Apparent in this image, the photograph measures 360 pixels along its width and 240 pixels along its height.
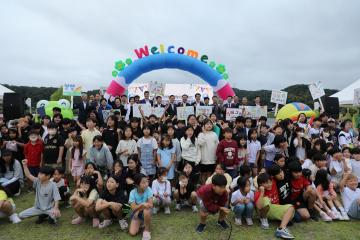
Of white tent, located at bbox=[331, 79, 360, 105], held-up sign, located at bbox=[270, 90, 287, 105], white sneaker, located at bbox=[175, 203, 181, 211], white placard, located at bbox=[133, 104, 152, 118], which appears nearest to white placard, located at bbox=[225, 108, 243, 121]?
white placard, located at bbox=[133, 104, 152, 118]

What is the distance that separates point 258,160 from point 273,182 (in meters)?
1.35

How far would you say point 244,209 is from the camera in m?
4.33

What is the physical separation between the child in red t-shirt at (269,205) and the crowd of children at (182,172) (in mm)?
16

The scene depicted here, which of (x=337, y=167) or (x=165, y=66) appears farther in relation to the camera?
(x=165, y=66)

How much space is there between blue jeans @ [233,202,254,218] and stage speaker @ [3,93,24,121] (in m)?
11.0

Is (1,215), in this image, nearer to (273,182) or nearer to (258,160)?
(273,182)

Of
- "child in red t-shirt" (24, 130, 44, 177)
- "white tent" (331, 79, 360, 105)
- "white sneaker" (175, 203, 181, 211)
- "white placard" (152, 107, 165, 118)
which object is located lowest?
"white sneaker" (175, 203, 181, 211)

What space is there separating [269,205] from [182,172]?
173 cm

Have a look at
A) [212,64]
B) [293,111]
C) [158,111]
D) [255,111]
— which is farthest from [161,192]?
[212,64]

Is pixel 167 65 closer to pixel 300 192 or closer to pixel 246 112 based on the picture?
pixel 246 112

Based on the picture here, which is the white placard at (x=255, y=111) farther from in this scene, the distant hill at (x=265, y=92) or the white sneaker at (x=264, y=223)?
the distant hill at (x=265, y=92)

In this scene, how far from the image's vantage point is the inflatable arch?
11156 mm

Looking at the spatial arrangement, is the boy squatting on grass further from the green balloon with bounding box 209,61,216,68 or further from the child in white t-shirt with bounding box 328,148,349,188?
the green balloon with bounding box 209,61,216,68

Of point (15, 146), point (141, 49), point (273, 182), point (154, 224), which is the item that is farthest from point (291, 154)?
point (141, 49)
